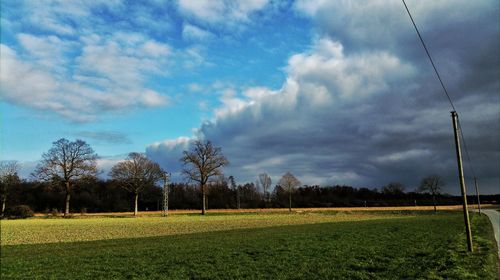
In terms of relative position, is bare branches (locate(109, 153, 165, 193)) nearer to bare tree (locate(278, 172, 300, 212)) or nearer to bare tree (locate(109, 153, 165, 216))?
bare tree (locate(109, 153, 165, 216))

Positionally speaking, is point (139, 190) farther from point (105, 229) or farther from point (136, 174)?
point (105, 229)

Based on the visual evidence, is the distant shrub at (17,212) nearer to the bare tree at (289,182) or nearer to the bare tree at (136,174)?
the bare tree at (136,174)

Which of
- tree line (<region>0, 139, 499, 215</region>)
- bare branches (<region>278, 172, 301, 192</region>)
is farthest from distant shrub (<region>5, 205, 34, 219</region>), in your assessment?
bare branches (<region>278, 172, 301, 192</region>)

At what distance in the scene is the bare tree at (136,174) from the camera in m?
89.4

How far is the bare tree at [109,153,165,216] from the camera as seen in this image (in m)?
89.4

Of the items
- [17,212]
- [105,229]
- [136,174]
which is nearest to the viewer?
[105,229]

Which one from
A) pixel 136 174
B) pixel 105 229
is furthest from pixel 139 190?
pixel 105 229

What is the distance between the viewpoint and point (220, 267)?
1423cm

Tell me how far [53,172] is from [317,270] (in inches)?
3086

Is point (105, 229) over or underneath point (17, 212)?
underneath

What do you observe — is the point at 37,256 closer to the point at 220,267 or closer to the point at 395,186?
the point at 220,267

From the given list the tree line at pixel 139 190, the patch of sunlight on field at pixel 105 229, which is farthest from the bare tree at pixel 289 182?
the patch of sunlight on field at pixel 105 229

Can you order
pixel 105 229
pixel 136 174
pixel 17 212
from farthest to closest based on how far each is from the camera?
pixel 136 174 → pixel 17 212 → pixel 105 229

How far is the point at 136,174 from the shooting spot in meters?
90.4
